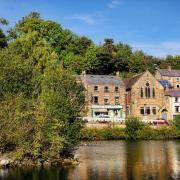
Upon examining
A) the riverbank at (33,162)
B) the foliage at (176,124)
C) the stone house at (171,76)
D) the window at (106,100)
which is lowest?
the riverbank at (33,162)

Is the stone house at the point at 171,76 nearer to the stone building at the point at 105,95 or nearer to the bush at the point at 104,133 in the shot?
the stone building at the point at 105,95

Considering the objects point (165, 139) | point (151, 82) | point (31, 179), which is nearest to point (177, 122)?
point (165, 139)

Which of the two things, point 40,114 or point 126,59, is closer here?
point 40,114

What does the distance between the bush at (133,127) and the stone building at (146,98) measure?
1197cm

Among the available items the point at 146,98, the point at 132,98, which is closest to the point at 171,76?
the point at 146,98

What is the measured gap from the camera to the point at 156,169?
3984 centimetres

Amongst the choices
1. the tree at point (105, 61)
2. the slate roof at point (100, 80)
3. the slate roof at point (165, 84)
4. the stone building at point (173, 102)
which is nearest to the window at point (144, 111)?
the stone building at point (173, 102)

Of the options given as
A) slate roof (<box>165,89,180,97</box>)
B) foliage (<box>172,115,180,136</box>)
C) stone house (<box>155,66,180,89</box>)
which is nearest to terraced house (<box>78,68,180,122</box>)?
slate roof (<box>165,89,180,97</box>)

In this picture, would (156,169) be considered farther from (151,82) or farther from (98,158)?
(151,82)

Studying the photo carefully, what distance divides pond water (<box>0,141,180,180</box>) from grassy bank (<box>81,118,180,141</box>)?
20.7 metres

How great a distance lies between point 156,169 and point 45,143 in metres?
9.85

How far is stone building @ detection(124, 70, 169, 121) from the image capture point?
3509 inches

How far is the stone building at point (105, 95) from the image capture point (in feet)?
289

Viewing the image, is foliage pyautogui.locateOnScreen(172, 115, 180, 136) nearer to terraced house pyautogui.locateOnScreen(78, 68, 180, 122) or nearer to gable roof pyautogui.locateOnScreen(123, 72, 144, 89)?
terraced house pyautogui.locateOnScreen(78, 68, 180, 122)
